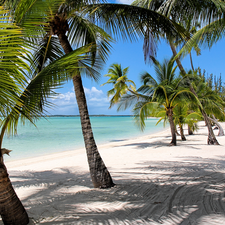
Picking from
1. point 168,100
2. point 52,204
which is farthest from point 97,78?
point 168,100

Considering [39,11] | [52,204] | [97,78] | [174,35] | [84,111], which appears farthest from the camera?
[97,78]

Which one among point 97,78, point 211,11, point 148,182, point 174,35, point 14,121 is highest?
point 211,11

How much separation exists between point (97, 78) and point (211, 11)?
3010mm

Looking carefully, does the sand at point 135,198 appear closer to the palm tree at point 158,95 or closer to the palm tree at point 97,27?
the palm tree at point 97,27

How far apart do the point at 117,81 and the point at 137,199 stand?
12967 mm

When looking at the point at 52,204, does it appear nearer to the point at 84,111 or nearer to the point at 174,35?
the point at 84,111

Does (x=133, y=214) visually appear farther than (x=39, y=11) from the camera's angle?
Yes

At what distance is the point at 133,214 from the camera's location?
2.39 meters

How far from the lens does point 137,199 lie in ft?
9.50

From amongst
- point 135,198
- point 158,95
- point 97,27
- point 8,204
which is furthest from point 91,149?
point 158,95

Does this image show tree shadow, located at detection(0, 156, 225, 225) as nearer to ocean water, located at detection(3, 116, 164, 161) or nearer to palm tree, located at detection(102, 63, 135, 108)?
ocean water, located at detection(3, 116, 164, 161)

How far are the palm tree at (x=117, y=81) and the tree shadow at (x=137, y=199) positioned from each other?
436 inches

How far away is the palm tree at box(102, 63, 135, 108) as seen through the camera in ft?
Answer: 49.8

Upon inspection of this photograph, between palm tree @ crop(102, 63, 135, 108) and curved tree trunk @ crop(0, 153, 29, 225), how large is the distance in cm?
1308
